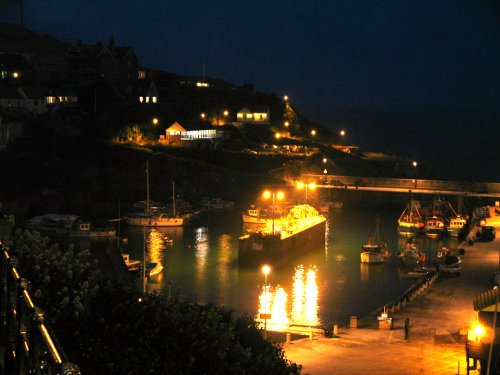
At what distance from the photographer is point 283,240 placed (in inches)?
1320

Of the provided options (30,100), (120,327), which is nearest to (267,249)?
(120,327)

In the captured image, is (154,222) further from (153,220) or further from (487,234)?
(487,234)

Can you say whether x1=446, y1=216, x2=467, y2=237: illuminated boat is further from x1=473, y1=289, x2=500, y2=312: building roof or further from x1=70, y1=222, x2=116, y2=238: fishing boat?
x1=473, y1=289, x2=500, y2=312: building roof

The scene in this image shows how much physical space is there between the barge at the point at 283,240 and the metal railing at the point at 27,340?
27.5 metres

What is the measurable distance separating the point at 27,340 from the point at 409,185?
4938cm

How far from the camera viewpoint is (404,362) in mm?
16469

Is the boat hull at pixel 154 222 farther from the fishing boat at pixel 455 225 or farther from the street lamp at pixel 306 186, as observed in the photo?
the fishing boat at pixel 455 225

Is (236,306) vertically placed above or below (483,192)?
below

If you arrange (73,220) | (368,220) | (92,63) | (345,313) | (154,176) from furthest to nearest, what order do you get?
1. (92,63)
2. (154,176)
3. (368,220)
4. (73,220)
5. (345,313)

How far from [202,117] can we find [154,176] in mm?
12442

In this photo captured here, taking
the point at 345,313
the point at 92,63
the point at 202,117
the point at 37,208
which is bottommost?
the point at 345,313

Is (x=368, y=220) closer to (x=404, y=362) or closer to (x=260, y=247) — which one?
(x=260, y=247)

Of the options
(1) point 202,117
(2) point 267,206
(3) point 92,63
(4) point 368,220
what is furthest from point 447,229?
(3) point 92,63

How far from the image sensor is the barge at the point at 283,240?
106 feet
